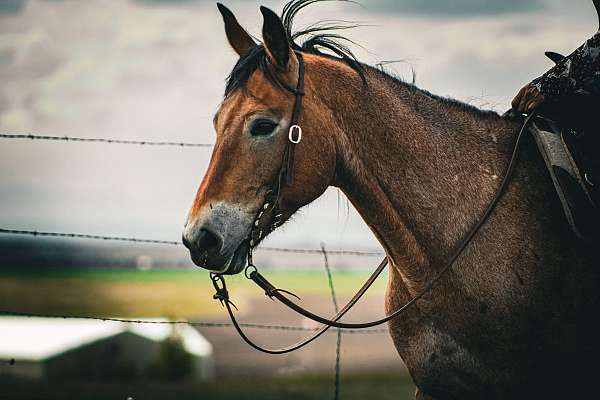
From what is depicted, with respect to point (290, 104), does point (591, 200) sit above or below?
above

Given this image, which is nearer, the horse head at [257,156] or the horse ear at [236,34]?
Answer: the horse head at [257,156]

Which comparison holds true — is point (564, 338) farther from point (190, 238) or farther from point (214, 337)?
point (214, 337)

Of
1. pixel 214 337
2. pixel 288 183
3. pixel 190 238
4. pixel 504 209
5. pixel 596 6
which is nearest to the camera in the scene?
pixel 190 238

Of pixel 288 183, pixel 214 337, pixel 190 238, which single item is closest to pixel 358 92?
pixel 288 183

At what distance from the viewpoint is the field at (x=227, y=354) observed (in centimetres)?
1553

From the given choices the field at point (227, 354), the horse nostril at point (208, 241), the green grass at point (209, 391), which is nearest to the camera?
the horse nostril at point (208, 241)

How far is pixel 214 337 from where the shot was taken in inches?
2509

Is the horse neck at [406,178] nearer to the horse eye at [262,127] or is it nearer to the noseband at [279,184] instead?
the noseband at [279,184]

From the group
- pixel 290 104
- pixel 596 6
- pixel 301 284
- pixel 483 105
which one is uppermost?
pixel 596 6

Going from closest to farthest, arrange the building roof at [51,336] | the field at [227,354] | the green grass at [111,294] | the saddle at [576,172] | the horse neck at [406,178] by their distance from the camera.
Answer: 1. the saddle at [576,172]
2. the horse neck at [406,178]
3. the field at [227,354]
4. the building roof at [51,336]
5. the green grass at [111,294]

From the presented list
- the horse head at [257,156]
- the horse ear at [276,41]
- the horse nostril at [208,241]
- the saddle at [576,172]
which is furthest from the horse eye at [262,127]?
the saddle at [576,172]

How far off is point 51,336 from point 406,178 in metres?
26.2

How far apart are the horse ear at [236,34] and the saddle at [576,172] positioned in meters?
1.66

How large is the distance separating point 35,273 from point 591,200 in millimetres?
58309
